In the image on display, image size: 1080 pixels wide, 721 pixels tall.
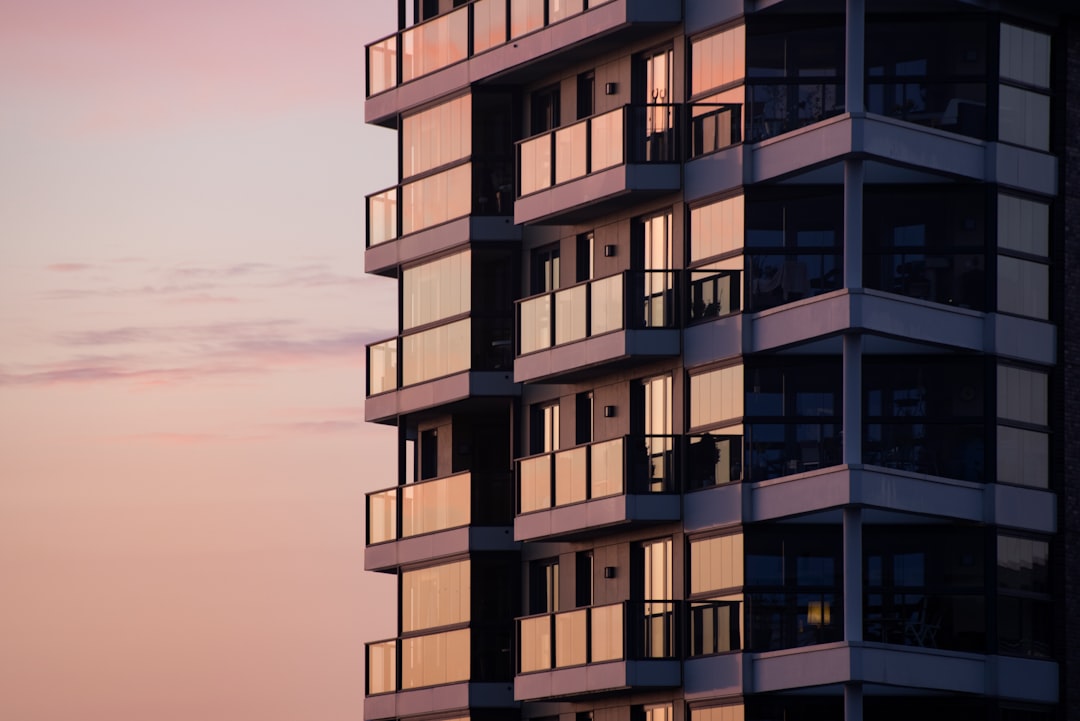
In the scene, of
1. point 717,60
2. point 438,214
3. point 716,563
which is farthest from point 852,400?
point 438,214

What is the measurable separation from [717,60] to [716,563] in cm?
896

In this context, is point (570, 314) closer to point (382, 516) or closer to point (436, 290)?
point (436, 290)

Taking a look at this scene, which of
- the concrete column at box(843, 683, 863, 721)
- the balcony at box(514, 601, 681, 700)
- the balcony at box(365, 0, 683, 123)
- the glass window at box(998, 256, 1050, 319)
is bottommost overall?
the concrete column at box(843, 683, 863, 721)

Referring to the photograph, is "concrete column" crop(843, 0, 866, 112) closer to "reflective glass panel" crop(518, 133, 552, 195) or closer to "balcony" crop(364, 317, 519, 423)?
"reflective glass panel" crop(518, 133, 552, 195)

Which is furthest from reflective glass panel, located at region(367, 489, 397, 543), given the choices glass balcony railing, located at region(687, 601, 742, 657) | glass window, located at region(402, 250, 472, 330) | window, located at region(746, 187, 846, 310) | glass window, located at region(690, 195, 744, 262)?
window, located at region(746, 187, 846, 310)

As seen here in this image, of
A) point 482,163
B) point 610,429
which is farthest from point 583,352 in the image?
point 482,163

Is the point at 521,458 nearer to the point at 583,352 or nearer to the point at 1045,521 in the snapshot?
the point at 583,352

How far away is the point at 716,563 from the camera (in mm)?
61594

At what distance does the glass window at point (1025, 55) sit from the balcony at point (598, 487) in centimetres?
877

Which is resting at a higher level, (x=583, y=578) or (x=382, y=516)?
(x=382, y=516)

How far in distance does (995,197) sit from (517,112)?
38.7ft

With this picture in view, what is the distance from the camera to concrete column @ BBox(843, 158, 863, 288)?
59.2 metres

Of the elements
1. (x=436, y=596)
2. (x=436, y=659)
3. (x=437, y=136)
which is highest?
(x=437, y=136)

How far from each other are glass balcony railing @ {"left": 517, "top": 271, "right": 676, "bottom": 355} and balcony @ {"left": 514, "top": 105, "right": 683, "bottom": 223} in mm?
1595
